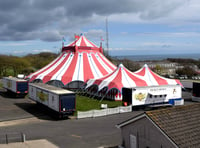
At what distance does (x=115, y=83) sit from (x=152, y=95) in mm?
3872

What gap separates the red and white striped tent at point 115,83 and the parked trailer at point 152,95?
2713mm

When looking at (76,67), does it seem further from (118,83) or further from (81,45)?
(118,83)

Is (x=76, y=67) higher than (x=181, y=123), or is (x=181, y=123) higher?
(x=76, y=67)

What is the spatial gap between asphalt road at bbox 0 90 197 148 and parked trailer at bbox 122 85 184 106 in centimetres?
105

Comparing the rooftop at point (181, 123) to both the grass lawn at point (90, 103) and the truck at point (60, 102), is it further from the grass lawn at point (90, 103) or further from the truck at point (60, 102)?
the grass lawn at point (90, 103)

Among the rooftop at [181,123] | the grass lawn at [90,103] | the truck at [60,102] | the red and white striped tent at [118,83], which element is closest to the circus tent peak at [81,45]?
the red and white striped tent at [118,83]

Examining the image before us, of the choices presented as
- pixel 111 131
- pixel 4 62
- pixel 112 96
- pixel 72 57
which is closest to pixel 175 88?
pixel 112 96

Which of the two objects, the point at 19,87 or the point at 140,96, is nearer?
the point at 140,96

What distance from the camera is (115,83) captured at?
69.4 ft

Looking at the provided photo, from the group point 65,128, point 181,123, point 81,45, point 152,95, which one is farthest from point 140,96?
point 81,45

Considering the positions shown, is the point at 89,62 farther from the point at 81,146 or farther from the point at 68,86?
the point at 81,146

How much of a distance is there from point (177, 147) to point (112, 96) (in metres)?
14.9

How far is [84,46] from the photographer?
1174 inches

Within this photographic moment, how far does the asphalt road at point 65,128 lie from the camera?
1133 centimetres
